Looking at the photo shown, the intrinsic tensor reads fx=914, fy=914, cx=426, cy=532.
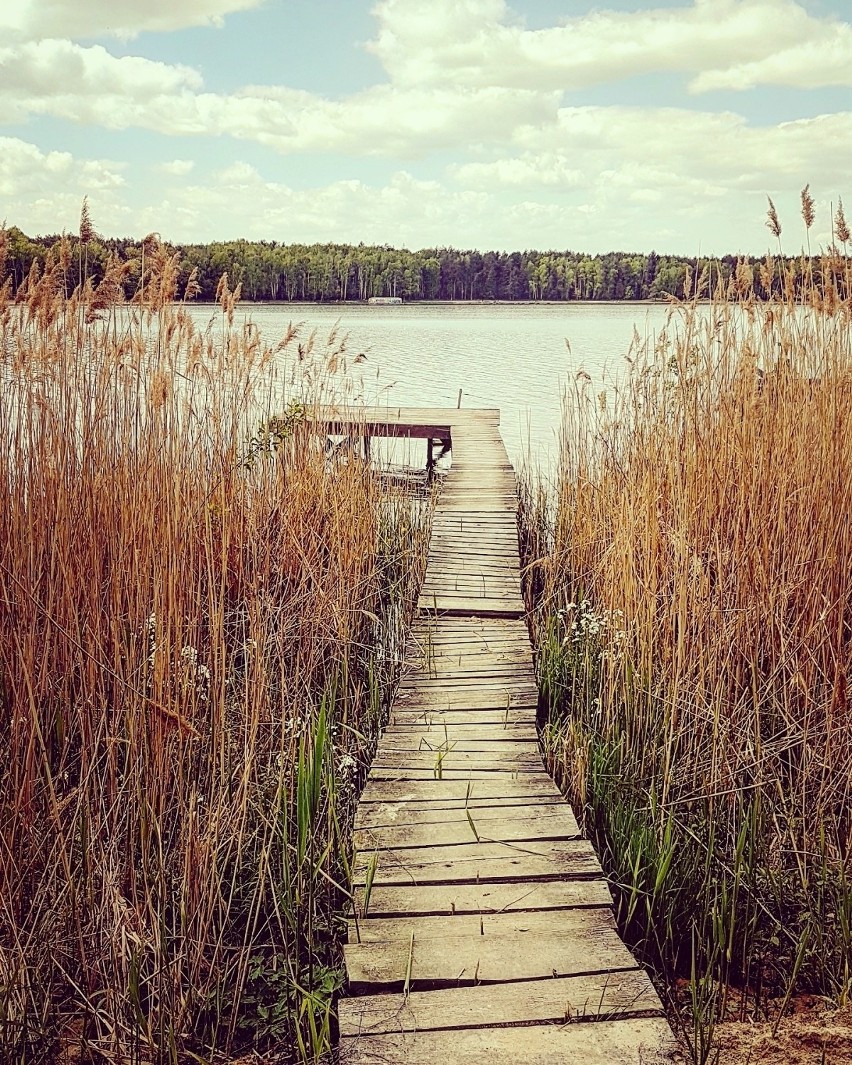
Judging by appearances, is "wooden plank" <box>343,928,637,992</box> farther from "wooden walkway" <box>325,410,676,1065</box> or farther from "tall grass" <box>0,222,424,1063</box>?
"tall grass" <box>0,222,424,1063</box>

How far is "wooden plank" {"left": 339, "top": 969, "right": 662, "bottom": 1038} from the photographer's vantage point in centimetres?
169

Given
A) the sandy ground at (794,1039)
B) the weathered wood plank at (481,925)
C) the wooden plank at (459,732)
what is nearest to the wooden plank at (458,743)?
the wooden plank at (459,732)

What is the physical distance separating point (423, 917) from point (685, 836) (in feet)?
2.95

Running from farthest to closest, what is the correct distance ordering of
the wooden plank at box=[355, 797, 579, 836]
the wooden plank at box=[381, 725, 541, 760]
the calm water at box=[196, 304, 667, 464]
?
1. the calm water at box=[196, 304, 667, 464]
2. the wooden plank at box=[381, 725, 541, 760]
3. the wooden plank at box=[355, 797, 579, 836]

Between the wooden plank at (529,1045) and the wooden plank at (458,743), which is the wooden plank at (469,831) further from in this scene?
the wooden plank at (529,1045)

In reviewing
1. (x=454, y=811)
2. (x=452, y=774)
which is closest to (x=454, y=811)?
(x=454, y=811)

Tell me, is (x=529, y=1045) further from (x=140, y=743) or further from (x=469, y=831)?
(x=140, y=743)

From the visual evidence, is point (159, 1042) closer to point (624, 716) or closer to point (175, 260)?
point (624, 716)

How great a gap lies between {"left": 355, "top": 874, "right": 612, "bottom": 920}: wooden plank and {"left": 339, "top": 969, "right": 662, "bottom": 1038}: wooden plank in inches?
9.8

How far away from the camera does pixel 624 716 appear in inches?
121

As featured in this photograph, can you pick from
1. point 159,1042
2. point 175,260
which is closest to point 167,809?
point 159,1042

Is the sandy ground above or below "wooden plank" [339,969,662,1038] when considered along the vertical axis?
below

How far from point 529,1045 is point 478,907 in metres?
0.42

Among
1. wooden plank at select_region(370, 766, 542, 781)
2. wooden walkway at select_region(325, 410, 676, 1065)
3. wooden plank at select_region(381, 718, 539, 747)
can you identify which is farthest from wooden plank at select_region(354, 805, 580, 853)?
wooden plank at select_region(381, 718, 539, 747)
